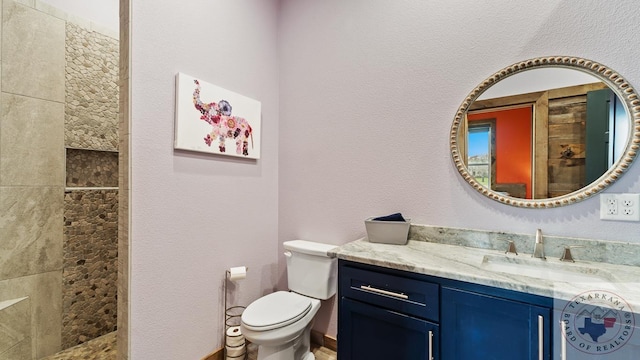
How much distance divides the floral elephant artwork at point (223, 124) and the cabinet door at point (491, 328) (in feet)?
5.15

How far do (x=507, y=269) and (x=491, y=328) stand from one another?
1.33 ft

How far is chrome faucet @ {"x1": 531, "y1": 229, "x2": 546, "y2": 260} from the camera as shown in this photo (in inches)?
50.7

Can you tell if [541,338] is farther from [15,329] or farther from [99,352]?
[15,329]

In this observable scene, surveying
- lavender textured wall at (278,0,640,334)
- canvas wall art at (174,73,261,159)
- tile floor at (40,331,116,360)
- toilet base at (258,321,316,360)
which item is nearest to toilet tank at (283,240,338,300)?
lavender textured wall at (278,0,640,334)

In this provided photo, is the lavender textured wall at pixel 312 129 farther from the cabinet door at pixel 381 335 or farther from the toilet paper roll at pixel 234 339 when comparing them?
the cabinet door at pixel 381 335

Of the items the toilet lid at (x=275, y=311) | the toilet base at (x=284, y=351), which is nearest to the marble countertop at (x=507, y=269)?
the toilet lid at (x=275, y=311)

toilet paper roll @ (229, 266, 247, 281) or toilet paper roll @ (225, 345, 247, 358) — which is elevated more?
toilet paper roll @ (229, 266, 247, 281)

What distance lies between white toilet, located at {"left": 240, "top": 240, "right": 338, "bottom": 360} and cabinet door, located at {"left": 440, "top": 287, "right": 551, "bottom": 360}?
2.73 ft

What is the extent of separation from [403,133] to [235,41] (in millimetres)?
1400

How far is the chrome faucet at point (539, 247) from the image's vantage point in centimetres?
129

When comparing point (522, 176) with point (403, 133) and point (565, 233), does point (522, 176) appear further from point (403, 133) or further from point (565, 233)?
point (403, 133)

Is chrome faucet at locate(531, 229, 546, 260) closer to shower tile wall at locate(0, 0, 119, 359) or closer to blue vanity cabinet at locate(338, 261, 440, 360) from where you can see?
blue vanity cabinet at locate(338, 261, 440, 360)

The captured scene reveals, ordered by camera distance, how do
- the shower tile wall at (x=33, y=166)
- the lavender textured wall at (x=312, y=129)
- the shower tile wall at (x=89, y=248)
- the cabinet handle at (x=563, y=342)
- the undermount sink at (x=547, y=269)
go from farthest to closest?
the shower tile wall at (x=89, y=248) < the shower tile wall at (x=33, y=166) < the lavender textured wall at (x=312, y=129) < the undermount sink at (x=547, y=269) < the cabinet handle at (x=563, y=342)


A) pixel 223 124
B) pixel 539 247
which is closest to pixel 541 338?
pixel 539 247
